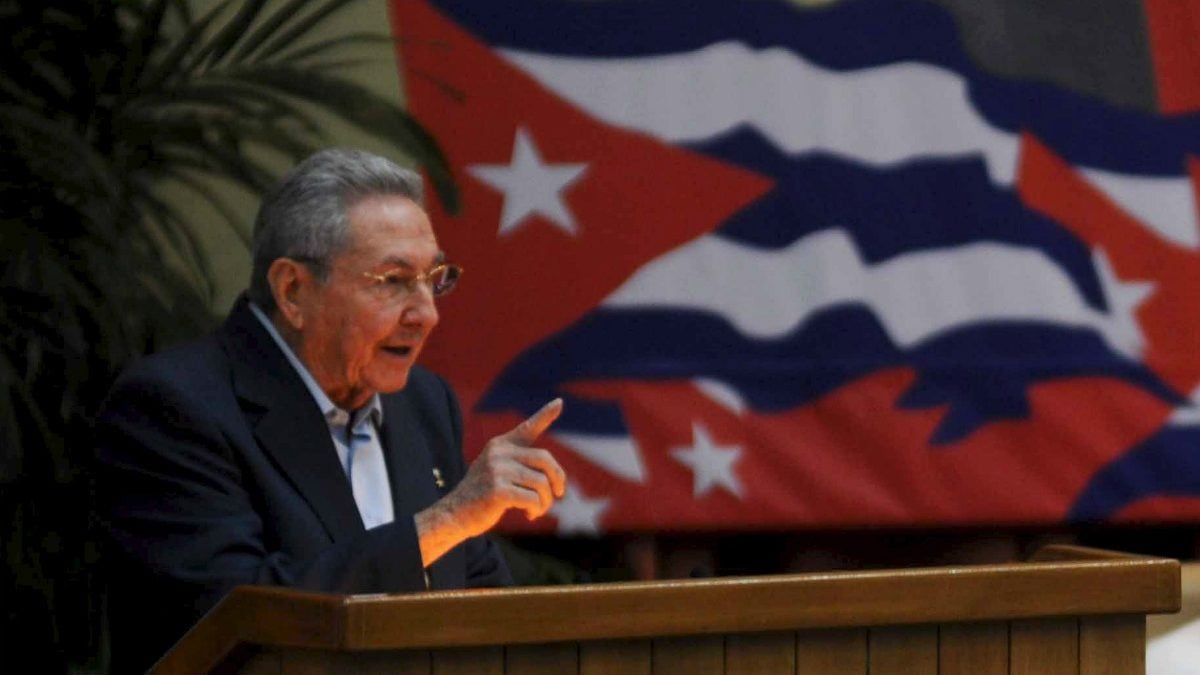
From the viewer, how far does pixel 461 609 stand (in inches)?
71.2

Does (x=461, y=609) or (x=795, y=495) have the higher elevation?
(x=795, y=495)

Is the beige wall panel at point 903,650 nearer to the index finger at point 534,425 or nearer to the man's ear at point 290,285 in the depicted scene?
the index finger at point 534,425

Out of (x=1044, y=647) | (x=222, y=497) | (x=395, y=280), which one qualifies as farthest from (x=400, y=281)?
(x=1044, y=647)

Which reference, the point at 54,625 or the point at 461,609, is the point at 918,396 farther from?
the point at 461,609

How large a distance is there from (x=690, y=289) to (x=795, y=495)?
1.70 ft

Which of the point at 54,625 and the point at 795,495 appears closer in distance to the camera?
the point at 54,625

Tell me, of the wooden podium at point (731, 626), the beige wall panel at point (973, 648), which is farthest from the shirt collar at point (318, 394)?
the beige wall panel at point (973, 648)

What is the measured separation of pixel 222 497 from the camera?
96.4 inches

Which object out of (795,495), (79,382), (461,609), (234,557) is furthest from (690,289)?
(461,609)

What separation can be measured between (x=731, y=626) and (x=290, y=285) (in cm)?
99

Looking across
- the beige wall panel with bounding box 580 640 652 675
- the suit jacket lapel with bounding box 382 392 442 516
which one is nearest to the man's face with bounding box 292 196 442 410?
the suit jacket lapel with bounding box 382 392 442 516

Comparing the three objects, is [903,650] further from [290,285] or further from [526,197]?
[526,197]

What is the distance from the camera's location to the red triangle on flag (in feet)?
13.9

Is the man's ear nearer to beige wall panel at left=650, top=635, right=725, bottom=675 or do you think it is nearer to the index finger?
the index finger
